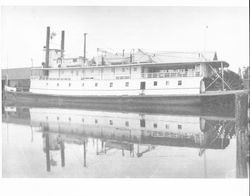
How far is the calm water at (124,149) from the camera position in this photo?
30.3 feet

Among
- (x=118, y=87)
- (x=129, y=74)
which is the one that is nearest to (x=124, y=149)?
(x=118, y=87)

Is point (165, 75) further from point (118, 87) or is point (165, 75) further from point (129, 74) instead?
point (118, 87)

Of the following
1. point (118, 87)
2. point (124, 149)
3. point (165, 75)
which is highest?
point (165, 75)

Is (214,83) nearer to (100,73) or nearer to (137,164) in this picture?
(100,73)

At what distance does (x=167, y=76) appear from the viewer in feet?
94.2

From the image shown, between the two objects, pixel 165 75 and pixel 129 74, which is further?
pixel 129 74

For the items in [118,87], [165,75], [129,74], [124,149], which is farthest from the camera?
[129,74]

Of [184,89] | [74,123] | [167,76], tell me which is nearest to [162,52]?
[167,76]

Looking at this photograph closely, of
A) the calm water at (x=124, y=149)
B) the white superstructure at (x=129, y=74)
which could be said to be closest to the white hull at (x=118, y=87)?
the white superstructure at (x=129, y=74)

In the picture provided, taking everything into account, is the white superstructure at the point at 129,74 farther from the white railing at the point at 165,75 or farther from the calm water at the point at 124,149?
the calm water at the point at 124,149

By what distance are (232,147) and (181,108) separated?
541 inches

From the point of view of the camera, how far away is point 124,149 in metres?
11.9

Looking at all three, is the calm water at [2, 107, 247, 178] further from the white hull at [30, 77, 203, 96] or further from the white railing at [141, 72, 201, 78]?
the white railing at [141, 72, 201, 78]

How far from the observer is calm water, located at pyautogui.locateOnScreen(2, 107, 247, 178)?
925 cm
